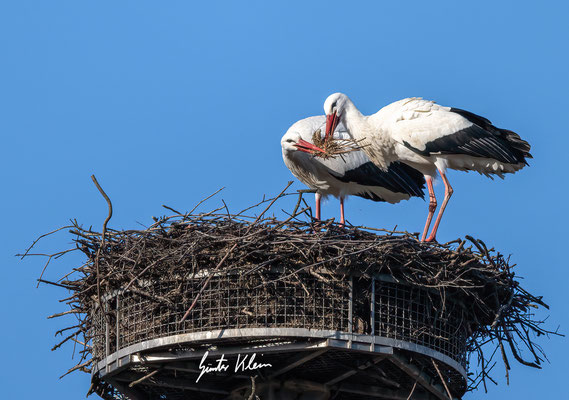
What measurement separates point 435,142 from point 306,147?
5.85 feet

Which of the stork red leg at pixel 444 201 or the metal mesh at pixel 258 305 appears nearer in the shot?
the metal mesh at pixel 258 305

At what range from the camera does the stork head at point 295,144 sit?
47.6ft

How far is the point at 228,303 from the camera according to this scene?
10938 millimetres

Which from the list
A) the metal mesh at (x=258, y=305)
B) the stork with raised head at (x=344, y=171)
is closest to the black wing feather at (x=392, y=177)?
the stork with raised head at (x=344, y=171)

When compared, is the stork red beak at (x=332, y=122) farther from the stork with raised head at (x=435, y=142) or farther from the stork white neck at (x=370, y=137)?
the stork with raised head at (x=435, y=142)

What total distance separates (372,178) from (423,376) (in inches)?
162

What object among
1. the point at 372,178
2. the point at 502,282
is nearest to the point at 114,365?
the point at 502,282

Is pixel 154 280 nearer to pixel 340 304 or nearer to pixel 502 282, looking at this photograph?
pixel 340 304

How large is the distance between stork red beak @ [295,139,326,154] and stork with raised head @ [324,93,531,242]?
0.52 meters

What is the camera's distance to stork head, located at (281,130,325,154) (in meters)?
14.5

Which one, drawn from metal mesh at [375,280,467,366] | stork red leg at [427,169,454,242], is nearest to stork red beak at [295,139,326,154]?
stork red leg at [427,169,454,242]

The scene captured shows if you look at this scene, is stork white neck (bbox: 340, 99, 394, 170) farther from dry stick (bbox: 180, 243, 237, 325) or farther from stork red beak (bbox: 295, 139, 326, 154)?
dry stick (bbox: 180, 243, 237, 325)

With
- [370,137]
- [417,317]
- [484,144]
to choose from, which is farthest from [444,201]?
[417,317]

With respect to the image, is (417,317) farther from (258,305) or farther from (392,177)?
(392,177)
